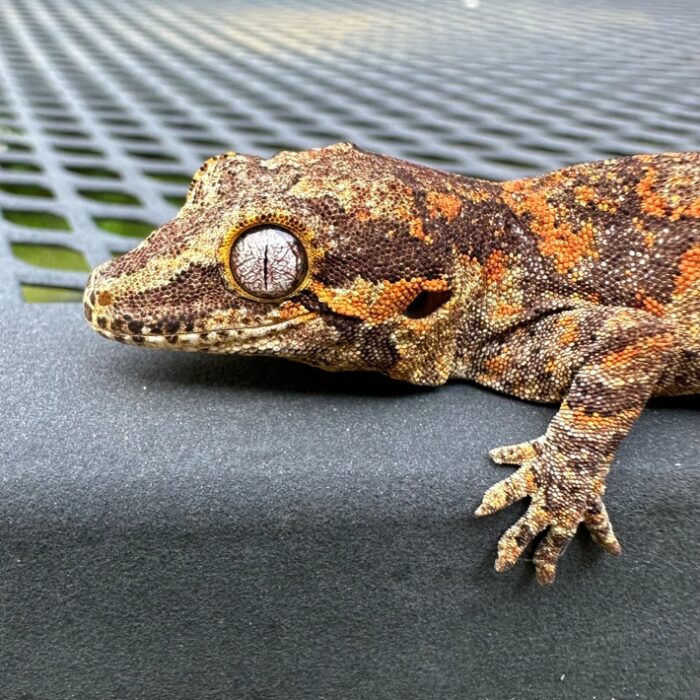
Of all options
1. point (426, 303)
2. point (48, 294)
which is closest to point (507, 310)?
point (426, 303)

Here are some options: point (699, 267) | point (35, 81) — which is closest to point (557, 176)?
point (699, 267)

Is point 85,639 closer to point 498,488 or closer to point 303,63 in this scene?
point 498,488

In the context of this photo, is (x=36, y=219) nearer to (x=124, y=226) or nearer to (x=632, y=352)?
(x=124, y=226)

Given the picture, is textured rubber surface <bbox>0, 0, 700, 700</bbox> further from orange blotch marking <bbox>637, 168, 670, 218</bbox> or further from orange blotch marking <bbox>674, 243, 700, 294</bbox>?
orange blotch marking <bbox>637, 168, 670, 218</bbox>

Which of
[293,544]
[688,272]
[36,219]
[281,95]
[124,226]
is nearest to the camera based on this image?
[293,544]

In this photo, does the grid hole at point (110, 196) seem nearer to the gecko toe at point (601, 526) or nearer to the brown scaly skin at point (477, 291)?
the brown scaly skin at point (477, 291)

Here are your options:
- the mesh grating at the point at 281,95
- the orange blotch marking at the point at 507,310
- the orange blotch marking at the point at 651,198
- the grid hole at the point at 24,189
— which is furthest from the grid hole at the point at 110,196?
the orange blotch marking at the point at 651,198

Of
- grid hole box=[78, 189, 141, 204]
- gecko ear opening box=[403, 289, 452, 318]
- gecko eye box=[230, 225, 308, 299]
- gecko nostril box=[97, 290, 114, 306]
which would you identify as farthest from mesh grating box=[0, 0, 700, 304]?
gecko ear opening box=[403, 289, 452, 318]

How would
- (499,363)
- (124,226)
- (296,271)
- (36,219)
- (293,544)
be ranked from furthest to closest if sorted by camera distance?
1. (124,226)
2. (36,219)
3. (499,363)
4. (296,271)
5. (293,544)
